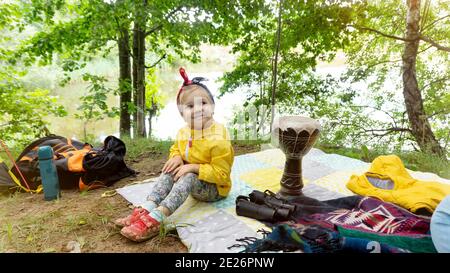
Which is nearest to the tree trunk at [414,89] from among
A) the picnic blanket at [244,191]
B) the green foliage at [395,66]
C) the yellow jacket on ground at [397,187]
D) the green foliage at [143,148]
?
the green foliage at [395,66]

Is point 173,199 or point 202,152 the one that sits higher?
point 202,152

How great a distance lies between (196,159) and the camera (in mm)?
1918

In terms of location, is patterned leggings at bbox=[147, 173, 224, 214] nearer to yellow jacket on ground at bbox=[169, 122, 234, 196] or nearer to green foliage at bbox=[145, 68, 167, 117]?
yellow jacket on ground at bbox=[169, 122, 234, 196]

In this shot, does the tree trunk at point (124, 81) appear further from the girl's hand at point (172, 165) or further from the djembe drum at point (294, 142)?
the djembe drum at point (294, 142)

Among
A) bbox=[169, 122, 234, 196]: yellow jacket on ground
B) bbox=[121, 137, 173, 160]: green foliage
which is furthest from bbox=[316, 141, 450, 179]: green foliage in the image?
bbox=[121, 137, 173, 160]: green foliage

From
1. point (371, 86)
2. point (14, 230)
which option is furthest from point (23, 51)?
point (371, 86)

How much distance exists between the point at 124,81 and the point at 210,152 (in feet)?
11.1

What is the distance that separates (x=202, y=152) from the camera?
188cm

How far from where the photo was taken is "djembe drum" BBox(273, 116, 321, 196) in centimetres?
200

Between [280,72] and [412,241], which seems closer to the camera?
[412,241]

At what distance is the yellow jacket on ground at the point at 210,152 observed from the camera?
183 centimetres

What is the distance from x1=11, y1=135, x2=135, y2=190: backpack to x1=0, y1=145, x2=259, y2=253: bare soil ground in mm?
99
